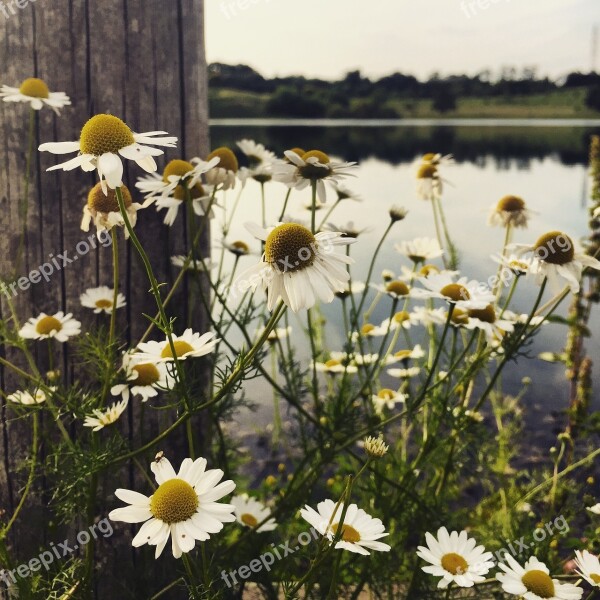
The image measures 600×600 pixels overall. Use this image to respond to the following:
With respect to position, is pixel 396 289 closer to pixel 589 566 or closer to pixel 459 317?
pixel 459 317

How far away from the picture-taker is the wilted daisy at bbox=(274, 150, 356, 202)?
1.95 metres

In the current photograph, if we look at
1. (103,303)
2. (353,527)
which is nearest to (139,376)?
(103,303)

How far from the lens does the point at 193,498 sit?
1.40m

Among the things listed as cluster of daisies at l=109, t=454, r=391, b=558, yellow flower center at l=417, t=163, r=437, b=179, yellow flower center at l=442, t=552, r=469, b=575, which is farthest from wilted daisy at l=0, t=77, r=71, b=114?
yellow flower center at l=442, t=552, r=469, b=575

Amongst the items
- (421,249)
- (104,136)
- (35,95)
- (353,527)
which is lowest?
(353,527)

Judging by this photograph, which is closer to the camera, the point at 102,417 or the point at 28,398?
the point at 102,417

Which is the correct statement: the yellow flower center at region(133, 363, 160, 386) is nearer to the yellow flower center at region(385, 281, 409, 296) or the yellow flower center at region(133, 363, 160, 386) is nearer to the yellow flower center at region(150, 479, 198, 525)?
the yellow flower center at region(150, 479, 198, 525)

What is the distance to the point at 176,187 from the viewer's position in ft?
6.86

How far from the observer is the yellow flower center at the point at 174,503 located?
4.53 ft

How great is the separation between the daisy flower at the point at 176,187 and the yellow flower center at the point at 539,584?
118cm

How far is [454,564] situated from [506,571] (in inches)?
5.0

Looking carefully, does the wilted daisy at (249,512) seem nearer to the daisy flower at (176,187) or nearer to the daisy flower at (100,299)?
the daisy flower at (100,299)

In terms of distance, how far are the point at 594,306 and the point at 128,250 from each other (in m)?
6.32

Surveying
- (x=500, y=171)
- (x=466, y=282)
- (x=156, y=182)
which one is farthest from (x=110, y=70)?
A: (x=500, y=171)
